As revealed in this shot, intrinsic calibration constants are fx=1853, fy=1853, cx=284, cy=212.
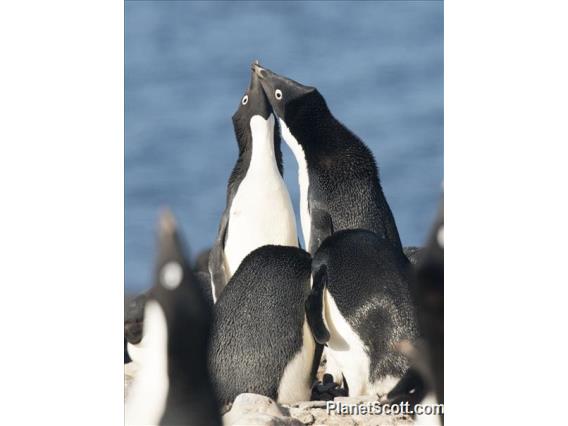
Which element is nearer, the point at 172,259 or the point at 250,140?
the point at 172,259

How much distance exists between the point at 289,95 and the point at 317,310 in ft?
2.51

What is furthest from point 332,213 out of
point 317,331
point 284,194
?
point 317,331

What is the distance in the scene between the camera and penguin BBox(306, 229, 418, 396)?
5.27 m

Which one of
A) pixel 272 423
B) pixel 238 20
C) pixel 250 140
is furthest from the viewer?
pixel 250 140

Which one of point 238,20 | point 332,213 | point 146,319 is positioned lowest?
point 146,319

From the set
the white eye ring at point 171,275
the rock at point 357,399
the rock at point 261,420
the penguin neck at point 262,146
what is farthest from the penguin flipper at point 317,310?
the penguin neck at point 262,146

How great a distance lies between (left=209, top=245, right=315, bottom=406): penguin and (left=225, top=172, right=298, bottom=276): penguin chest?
0.33 m

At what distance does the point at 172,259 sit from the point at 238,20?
76 centimetres

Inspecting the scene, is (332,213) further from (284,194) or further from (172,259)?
(172,259)

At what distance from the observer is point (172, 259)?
5.15m

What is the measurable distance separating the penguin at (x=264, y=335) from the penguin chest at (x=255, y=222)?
0.33 metres

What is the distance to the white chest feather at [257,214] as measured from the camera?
5711 mm

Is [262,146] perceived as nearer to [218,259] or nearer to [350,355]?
[218,259]
